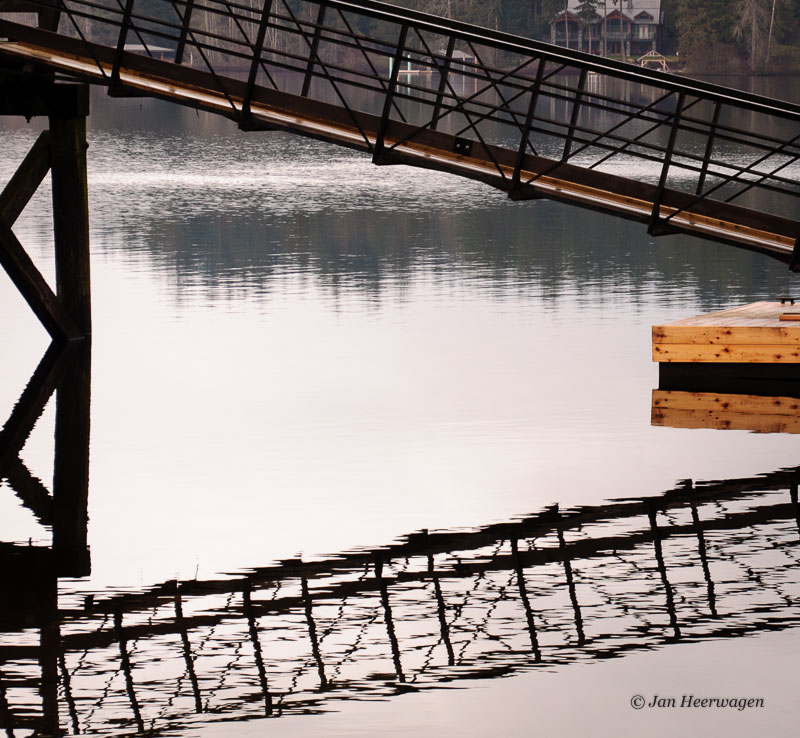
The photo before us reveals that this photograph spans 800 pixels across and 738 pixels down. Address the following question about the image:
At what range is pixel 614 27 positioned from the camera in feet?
555

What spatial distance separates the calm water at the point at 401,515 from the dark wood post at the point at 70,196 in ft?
3.47

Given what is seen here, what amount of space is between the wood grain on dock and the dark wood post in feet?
21.3

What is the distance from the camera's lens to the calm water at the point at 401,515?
8656 mm

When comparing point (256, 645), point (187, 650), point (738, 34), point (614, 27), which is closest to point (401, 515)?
point (256, 645)

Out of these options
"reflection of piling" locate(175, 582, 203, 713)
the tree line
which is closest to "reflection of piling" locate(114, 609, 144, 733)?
"reflection of piling" locate(175, 582, 203, 713)

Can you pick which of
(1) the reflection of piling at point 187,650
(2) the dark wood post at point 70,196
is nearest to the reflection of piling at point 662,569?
(1) the reflection of piling at point 187,650

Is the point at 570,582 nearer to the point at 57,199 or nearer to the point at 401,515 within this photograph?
the point at 401,515

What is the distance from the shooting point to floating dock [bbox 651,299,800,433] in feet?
52.9

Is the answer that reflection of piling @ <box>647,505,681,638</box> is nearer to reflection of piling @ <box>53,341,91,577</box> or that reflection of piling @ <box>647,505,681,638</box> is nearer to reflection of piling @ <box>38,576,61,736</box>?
reflection of piling @ <box>38,576,61,736</box>

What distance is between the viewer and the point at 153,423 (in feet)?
50.0

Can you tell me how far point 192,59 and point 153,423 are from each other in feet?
431

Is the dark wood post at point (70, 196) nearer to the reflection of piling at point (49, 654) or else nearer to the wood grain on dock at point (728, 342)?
the wood grain on dock at point (728, 342)


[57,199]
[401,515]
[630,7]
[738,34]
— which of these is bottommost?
[401,515]

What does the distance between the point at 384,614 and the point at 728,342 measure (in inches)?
307
